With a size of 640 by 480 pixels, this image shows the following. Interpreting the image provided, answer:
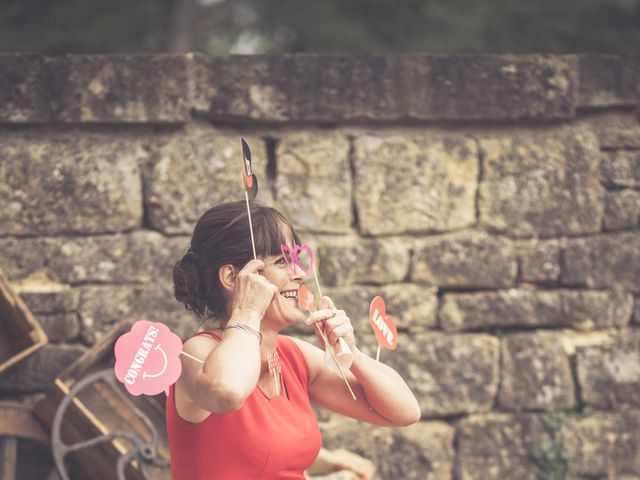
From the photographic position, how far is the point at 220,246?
2.36m

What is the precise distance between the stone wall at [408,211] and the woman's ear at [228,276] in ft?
4.21

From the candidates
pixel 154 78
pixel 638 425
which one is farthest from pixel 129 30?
pixel 638 425

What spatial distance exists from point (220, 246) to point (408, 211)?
60.6 inches

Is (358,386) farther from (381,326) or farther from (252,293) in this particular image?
(252,293)

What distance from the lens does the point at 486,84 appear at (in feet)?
12.5

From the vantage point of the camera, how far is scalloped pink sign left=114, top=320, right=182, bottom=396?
203cm

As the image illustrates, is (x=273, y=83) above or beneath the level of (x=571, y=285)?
above

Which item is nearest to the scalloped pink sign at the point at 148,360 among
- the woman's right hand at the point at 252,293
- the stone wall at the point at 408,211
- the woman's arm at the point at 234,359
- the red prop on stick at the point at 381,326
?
the woman's arm at the point at 234,359

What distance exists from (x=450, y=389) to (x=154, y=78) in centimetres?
177

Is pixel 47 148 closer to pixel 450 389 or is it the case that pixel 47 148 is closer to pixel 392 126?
pixel 392 126

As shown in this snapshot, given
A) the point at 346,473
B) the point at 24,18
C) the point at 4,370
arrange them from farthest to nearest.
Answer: the point at 24,18 → the point at 4,370 → the point at 346,473

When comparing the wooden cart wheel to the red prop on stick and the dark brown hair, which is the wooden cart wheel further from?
the red prop on stick

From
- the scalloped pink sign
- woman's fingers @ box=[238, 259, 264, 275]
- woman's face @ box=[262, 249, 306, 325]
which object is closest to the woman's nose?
woman's face @ box=[262, 249, 306, 325]

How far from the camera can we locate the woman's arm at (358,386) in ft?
7.55
